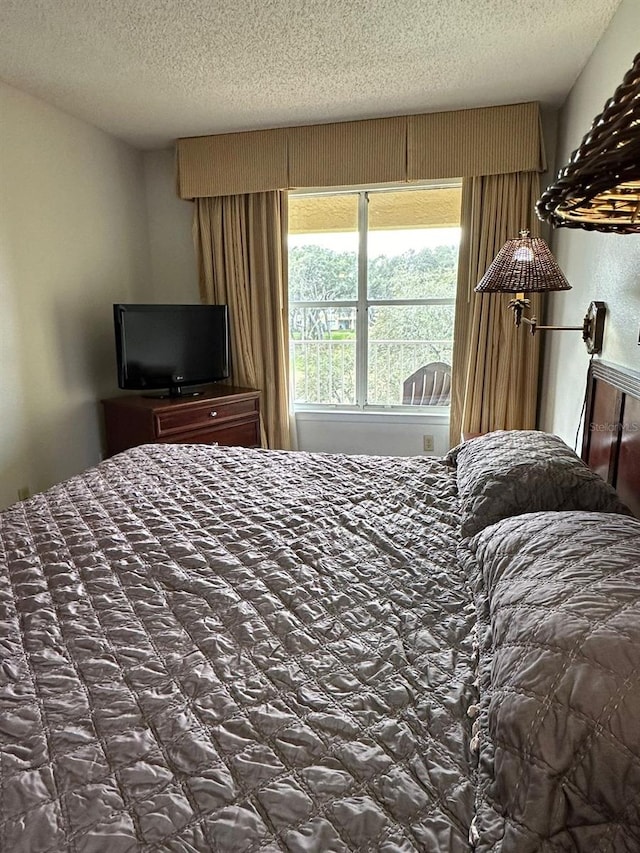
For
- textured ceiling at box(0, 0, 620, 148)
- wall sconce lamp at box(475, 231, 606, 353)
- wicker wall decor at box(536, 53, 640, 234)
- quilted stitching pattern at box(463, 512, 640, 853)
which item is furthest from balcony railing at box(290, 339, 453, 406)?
wicker wall decor at box(536, 53, 640, 234)

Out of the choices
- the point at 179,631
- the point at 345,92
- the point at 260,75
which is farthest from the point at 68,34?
the point at 179,631

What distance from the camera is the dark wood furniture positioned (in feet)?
11.4

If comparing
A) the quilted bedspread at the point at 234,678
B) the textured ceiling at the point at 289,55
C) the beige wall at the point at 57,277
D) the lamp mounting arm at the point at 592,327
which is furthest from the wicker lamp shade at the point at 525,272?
the beige wall at the point at 57,277

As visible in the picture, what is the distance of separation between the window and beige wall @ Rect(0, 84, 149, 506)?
125cm

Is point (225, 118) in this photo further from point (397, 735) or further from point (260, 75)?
point (397, 735)

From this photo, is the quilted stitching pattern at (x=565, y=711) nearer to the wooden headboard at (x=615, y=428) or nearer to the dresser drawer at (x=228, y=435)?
the wooden headboard at (x=615, y=428)

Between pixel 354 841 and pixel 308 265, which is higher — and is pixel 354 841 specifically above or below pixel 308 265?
below

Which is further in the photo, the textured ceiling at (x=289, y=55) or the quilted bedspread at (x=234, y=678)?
the textured ceiling at (x=289, y=55)

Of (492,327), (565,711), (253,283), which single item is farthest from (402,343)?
(565,711)

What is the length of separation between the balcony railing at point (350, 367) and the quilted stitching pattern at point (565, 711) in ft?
9.79

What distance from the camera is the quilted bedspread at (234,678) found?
780 millimetres

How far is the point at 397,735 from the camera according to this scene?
3.02ft

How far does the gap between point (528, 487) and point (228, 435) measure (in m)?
2.50

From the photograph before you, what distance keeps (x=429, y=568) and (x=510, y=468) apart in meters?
0.50
